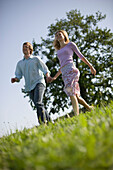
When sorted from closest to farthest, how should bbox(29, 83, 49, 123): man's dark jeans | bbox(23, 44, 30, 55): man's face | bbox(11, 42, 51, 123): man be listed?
bbox(29, 83, 49, 123): man's dark jeans
bbox(11, 42, 51, 123): man
bbox(23, 44, 30, 55): man's face

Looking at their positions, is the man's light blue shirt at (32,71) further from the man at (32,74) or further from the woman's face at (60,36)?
the woman's face at (60,36)

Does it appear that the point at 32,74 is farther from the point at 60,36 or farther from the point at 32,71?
the point at 60,36

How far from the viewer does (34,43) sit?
1958cm

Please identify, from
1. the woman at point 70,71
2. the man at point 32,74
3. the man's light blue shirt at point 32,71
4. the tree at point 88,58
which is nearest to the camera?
the woman at point 70,71

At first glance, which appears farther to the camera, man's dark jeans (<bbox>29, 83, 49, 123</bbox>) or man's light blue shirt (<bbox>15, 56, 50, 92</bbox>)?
man's light blue shirt (<bbox>15, 56, 50, 92</bbox>)

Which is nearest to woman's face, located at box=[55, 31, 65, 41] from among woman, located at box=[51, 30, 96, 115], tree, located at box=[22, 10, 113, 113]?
woman, located at box=[51, 30, 96, 115]

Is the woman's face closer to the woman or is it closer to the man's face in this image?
the woman

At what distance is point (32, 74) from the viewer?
555 centimetres

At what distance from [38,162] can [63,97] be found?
1604 centimetres

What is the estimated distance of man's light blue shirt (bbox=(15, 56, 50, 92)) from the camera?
549cm

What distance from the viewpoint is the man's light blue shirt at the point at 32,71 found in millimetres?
5488

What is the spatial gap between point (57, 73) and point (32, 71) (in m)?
0.70

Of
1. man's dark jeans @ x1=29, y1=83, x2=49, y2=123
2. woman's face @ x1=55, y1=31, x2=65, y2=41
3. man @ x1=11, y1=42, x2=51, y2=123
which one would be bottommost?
man's dark jeans @ x1=29, y1=83, x2=49, y2=123

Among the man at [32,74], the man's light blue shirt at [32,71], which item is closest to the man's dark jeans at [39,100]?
the man at [32,74]
